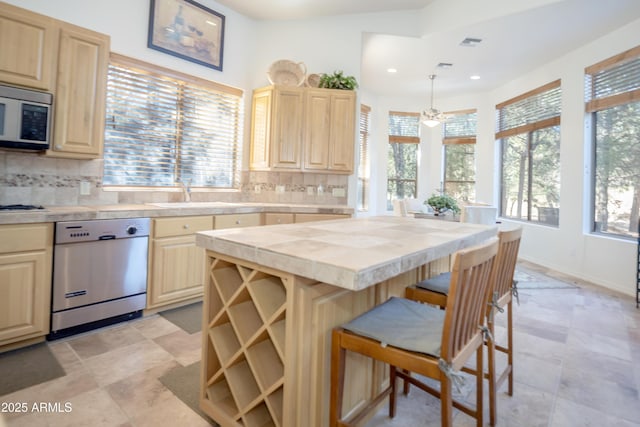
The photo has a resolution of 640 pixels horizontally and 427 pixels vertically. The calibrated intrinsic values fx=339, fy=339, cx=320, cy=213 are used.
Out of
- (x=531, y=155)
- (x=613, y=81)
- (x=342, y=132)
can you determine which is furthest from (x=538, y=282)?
(x=342, y=132)

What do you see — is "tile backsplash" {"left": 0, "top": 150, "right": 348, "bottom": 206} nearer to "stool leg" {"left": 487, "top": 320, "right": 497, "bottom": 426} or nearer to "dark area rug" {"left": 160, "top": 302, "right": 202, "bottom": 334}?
"dark area rug" {"left": 160, "top": 302, "right": 202, "bottom": 334}

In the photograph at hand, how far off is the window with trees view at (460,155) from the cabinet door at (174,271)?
588cm

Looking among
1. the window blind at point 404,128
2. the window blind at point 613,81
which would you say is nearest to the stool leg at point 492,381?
the window blind at point 613,81

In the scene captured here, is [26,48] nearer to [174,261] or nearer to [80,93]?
[80,93]

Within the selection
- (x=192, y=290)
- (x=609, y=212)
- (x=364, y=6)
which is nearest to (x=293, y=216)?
(x=192, y=290)

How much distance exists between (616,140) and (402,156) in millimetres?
3790

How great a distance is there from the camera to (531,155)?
19.0 feet

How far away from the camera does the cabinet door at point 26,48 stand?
2262mm

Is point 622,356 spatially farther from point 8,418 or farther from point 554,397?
point 8,418

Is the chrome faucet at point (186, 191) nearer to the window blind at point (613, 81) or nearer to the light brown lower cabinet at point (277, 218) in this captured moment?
the light brown lower cabinet at point (277, 218)

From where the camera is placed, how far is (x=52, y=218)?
2.25 meters

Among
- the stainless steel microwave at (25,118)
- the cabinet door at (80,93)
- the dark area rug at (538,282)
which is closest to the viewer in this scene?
the stainless steel microwave at (25,118)

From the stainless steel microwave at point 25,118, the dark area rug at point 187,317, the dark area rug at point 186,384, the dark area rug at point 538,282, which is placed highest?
the stainless steel microwave at point 25,118

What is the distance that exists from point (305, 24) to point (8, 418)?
455 cm
